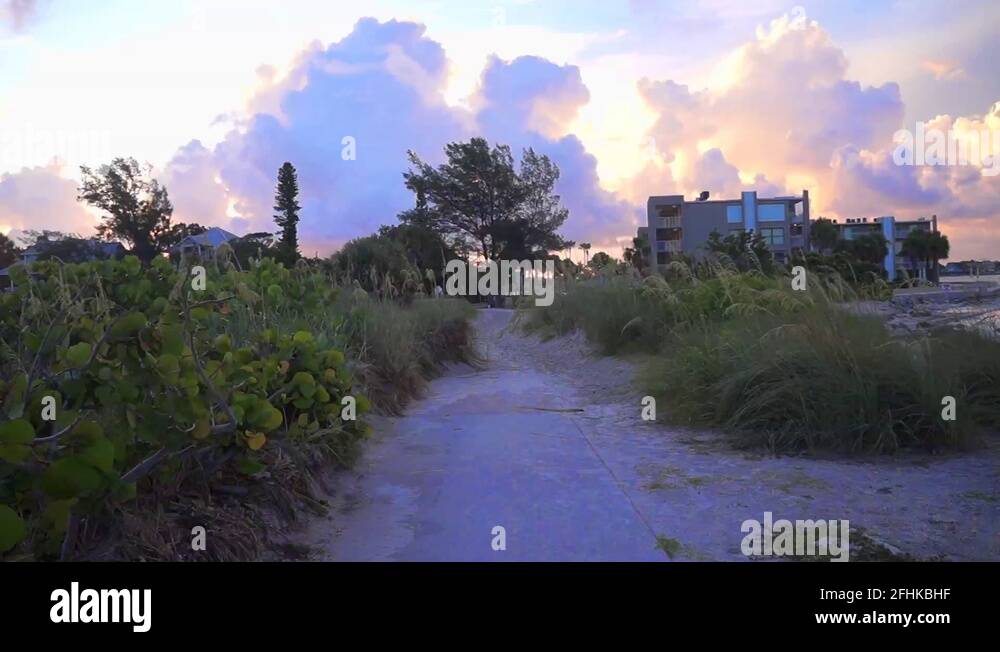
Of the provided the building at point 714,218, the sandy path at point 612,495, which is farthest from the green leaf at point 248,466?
the building at point 714,218

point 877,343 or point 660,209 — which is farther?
point 660,209

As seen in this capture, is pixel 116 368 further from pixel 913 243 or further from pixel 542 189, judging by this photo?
pixel 913 243

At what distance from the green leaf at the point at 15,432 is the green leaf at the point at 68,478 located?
0.61 feet

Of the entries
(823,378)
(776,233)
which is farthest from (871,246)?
(823,378)

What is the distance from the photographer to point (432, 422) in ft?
29.5

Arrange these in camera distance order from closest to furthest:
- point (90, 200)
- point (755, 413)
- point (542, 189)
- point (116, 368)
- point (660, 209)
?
point (116, 368), point (755, 413), point (90, 200), point (542, 189), point (660, 209)

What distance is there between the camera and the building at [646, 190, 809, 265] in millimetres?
69938

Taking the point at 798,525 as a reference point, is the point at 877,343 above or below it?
above

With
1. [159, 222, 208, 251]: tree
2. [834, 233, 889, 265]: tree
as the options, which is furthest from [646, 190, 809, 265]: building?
[159, 222, 208, 251]: tree

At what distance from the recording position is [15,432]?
108 inches

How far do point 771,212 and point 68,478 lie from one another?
74.3 m

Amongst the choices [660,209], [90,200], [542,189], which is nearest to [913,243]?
[660,209]
